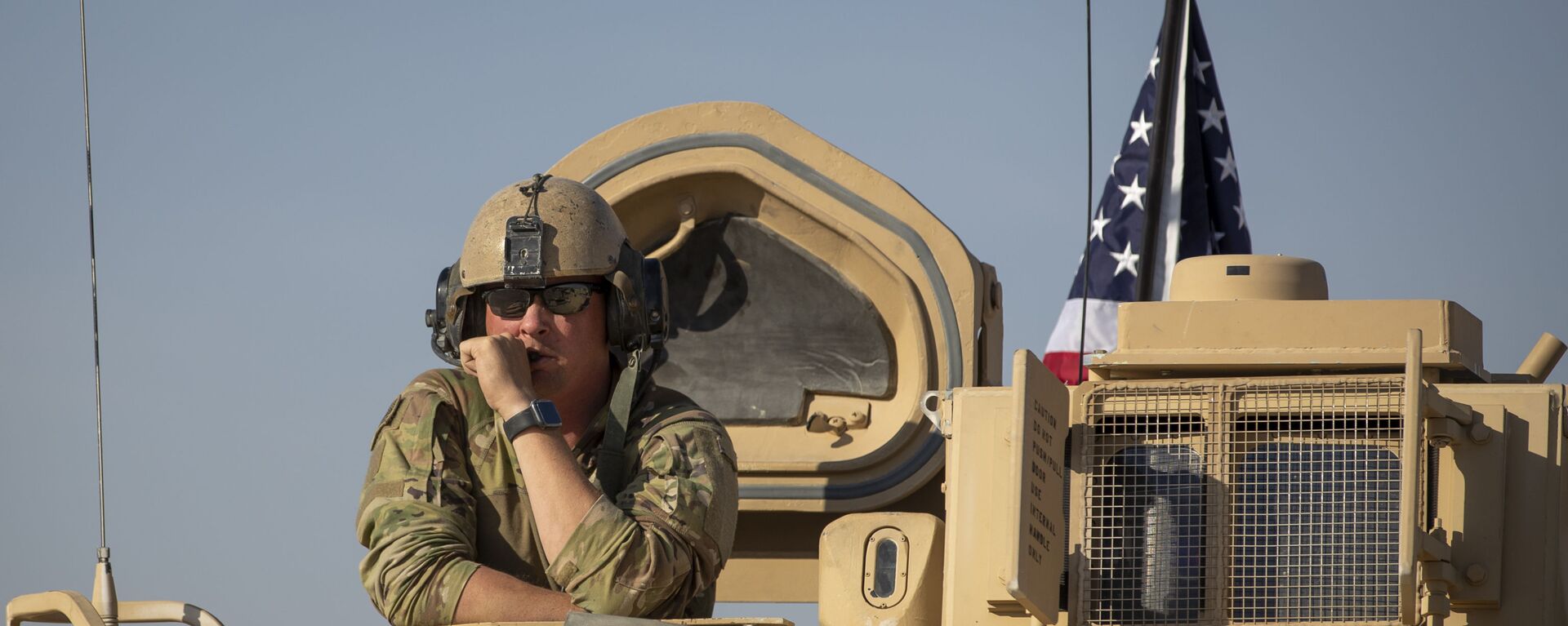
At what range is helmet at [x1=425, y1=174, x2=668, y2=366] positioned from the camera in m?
6.11

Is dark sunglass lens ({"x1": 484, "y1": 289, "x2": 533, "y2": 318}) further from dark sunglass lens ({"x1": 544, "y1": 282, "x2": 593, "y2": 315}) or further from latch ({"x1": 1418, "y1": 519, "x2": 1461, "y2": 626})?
latch ({"x1": 1418, "y1": 519, "x2": 1461, "y2": 626})

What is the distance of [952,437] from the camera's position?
6523mm

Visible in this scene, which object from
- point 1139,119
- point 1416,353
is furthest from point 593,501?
point 1139,119

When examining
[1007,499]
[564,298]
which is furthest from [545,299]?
[1007,499]

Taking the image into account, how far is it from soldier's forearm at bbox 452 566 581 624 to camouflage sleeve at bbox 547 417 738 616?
5cm

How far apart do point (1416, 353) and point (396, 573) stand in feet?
8.72

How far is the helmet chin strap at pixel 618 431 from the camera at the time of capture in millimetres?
6086

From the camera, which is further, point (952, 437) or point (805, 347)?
point (805, 347)

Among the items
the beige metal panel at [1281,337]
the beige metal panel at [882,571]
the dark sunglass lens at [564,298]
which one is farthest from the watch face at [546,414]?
the beige metal panel at [1281,337]

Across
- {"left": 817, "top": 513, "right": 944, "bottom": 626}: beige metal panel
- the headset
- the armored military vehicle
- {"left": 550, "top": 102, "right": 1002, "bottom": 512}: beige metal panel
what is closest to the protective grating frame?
the armored military vehicle

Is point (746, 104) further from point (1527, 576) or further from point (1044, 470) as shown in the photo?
point (1527, 576)

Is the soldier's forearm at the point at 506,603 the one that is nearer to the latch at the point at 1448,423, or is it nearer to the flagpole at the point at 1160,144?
the latch at the point at 1448,423

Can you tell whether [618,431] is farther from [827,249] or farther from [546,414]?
[827,249]

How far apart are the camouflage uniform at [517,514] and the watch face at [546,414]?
251 millimetres
